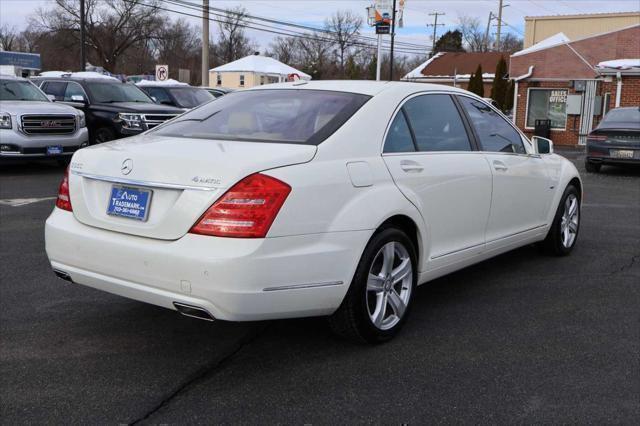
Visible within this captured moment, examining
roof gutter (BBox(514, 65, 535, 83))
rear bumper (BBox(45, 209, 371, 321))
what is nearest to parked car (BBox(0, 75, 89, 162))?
rear bumper (BBox(45, 209, 371, 321))

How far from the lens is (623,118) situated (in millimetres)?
15391

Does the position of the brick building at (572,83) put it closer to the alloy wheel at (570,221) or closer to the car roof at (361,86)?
the alloy wheel at (570,221)

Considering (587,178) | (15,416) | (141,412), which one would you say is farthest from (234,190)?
(587,178)

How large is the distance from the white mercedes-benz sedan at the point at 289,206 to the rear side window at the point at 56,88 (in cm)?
1224

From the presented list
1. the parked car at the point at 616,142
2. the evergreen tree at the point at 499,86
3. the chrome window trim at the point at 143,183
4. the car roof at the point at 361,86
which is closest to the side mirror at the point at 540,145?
the car roof at the point at 361,86

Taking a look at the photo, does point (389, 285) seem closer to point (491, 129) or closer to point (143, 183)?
point (143, 183)

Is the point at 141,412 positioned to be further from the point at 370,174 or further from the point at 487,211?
the point at 487,211

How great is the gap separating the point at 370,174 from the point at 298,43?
8069 cm

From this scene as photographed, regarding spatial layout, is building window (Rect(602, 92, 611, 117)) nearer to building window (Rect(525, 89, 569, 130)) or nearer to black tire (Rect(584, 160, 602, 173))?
building window (Rect(525, 89, 569, 130))

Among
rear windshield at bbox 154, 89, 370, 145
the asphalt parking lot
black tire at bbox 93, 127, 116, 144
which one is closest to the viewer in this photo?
the asphalt parking lot

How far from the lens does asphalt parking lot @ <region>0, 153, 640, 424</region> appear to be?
327cm

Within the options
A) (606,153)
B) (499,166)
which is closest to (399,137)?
(499,166)

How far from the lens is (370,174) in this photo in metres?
3.92

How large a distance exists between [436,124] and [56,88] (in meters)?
13.5
